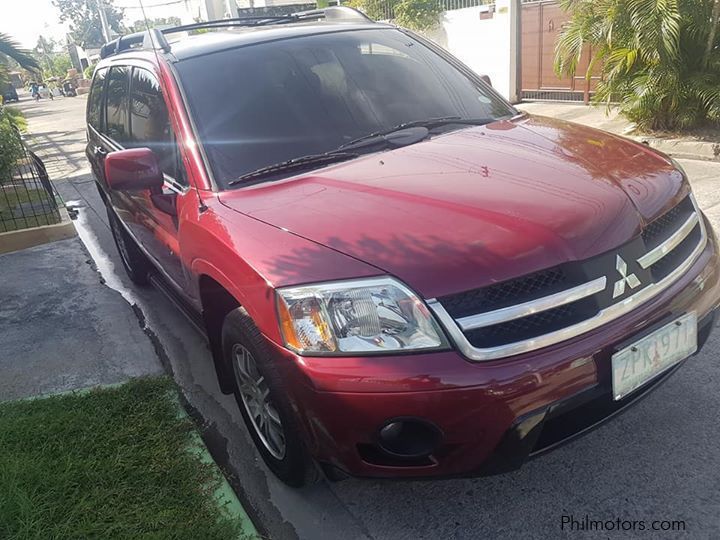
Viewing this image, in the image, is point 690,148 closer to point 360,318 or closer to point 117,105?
point 117,105

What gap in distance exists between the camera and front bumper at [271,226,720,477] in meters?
1.85

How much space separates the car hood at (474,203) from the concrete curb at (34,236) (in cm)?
497

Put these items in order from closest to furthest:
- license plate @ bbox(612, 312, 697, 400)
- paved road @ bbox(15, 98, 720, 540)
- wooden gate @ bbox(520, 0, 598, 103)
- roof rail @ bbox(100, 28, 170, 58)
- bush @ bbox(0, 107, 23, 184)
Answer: license plate @ bbox(612, 312, 697, 400), paved road @ bbox(15, 98, 720, 540), roof rail @ bbox(100, 28, 170, 58), bush @ bbox(0, 107, 23, 184), wooden gate @ bbox(520, 0, 598, 103)

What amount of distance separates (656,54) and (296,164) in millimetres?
6225

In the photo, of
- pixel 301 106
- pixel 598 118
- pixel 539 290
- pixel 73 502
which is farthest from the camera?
pixel 598 118

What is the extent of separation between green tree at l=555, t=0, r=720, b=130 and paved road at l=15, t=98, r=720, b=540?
5.37 metres

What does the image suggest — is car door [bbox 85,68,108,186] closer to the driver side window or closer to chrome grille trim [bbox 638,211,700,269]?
the driver side window

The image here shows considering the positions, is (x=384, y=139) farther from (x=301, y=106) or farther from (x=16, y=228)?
(x=16, y=228)

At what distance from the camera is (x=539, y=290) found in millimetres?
1938

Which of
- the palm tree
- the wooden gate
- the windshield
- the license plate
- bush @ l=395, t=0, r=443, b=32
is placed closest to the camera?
the license plate

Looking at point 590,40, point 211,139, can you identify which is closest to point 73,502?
point 211,139

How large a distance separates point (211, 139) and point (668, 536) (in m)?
2.47

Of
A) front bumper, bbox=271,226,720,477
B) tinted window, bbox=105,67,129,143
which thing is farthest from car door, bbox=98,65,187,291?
front bumper, bbox=271,226,720,477

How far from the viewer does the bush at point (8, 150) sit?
7.47 meters
